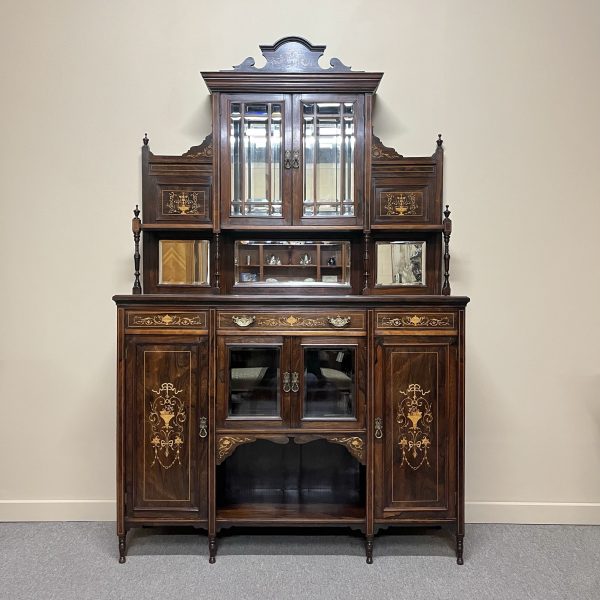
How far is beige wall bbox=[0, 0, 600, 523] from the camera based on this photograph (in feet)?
9.04

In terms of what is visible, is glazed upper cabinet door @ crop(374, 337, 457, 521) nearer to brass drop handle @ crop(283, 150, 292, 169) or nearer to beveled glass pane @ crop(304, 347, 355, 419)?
beveled glass pane @ crop(304, 347, 355, 419)

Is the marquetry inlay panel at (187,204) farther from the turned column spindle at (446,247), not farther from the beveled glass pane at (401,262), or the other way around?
the turned column spindle at (446,247)

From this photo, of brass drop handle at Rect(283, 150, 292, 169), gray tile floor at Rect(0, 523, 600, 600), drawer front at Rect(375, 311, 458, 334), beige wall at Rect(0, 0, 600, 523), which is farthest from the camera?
beige wall at Rect(0, 0, 600, 523)

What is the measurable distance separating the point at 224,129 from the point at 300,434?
1538 mm

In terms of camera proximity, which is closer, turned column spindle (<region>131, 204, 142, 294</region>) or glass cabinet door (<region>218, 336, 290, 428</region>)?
glass cabinet door (<region>218, 336, 290, 428</region>)

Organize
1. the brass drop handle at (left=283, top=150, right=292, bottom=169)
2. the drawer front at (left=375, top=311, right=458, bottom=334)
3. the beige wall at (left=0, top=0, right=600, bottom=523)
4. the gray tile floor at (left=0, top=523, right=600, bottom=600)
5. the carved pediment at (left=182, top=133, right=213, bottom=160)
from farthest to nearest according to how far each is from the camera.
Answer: the beige wall at (left=0, top=0, right=600, bottom=523)
the carved pediment at (left=182, top=133, right=213, bottom=160)
the brass drop handle at (left=283, top=150, right=292, bottom=169)
the drawer front at (left=375, top=311, right=458, bottom=334)
the gray tile floor at (left=0, top=523, right=600, bottom=600)

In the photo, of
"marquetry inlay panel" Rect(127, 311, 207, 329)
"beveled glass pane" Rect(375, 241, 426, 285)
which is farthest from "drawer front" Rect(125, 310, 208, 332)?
"beveled glass pane" Rect(375, 241, 426, 285)

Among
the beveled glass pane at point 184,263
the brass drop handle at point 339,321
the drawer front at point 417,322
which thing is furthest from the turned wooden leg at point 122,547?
the drawer front at point 417,322

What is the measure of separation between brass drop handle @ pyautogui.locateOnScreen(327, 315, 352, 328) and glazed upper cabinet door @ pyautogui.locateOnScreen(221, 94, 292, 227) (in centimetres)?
56

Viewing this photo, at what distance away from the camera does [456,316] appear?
2.30 meters

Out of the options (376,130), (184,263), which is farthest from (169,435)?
(376,130)

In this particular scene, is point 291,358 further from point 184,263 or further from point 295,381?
point 184,263

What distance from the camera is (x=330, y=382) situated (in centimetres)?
236

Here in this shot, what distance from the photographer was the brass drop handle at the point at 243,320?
2.30 m
